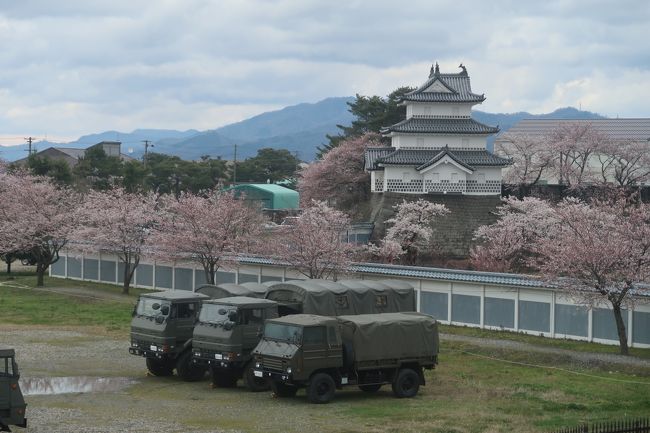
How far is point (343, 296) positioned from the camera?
106 feet

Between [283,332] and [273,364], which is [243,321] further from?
[273,364]

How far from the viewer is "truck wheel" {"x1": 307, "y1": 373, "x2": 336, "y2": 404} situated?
2627cm

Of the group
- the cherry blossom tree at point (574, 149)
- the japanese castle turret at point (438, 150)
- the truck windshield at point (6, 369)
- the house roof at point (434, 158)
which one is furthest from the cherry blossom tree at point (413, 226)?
the truck windshield at point (6, 369)

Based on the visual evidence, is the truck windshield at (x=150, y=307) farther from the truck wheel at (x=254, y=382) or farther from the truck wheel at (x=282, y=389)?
the truck wheel at (x=282, y=389)

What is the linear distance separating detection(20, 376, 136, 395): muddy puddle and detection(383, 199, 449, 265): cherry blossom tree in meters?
34.5

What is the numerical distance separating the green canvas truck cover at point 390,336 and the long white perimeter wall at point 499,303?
13073mm

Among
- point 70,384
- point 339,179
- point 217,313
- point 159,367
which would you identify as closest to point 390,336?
point 217,313

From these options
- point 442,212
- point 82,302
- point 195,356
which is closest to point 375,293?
point 195,356

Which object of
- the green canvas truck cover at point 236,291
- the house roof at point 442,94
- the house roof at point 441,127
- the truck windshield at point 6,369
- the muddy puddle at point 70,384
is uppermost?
the house roof at point 442,94

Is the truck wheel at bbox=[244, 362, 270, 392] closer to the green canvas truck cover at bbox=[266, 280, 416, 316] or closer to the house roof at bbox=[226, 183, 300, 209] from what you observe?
the green canvas truck cover at bbox=[266, 280, 416, 316]

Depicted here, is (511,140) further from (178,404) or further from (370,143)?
(178,404)

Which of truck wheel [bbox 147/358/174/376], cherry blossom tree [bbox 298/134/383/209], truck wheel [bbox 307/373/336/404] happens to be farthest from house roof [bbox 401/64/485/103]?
truck wheel [bbox 307/373/336/404]

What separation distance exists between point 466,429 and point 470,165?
161 ft

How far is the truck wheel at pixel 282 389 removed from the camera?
2706 centimetres
